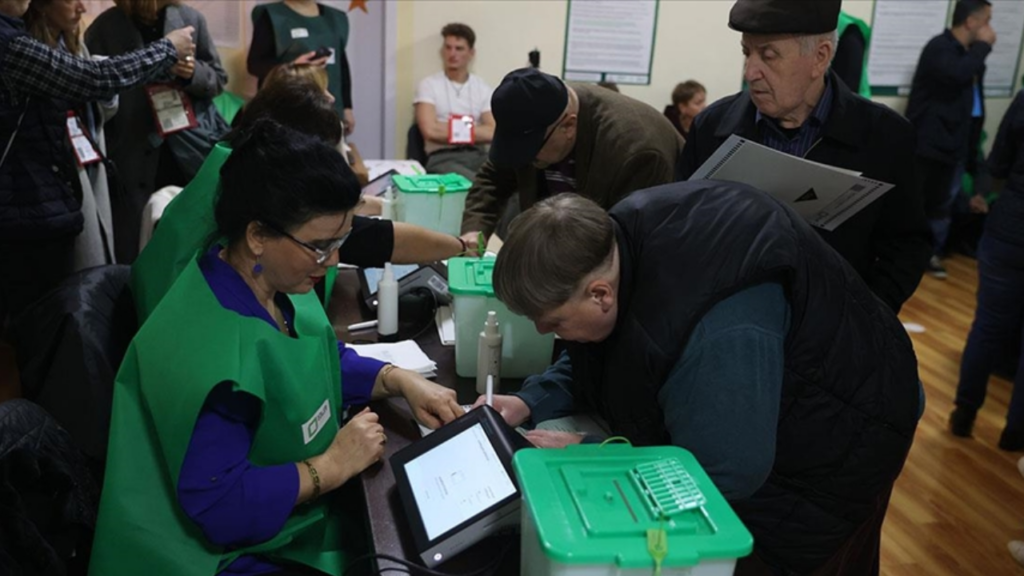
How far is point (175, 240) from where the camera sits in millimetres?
1661

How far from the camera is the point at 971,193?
19.3 feet

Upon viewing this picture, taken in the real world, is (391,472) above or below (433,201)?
below

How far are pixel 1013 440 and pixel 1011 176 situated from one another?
3.30ft

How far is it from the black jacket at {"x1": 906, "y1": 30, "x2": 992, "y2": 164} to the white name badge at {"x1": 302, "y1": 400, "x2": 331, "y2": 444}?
5.04 metres

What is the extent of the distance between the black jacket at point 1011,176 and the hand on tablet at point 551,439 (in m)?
2.31

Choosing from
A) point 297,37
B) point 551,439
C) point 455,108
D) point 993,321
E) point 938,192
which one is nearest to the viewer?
point 551,439

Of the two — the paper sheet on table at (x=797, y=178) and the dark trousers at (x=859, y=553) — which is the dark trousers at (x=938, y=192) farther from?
the dark trousers at (x=859, y=553)

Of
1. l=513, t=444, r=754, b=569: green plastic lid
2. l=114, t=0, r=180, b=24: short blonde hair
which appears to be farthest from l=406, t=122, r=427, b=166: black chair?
l=513, t=444, r=754, b=569: green plastic lid

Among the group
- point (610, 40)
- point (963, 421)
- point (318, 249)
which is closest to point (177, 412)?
point (318, 249)

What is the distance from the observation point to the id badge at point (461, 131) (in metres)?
4.84

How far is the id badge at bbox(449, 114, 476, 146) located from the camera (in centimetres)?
484

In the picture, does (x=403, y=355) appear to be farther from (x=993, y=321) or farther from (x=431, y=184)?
(x=993, y=321)

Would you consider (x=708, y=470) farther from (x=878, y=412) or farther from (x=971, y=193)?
(x=971, y=193)

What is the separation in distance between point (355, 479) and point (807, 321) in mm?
794
